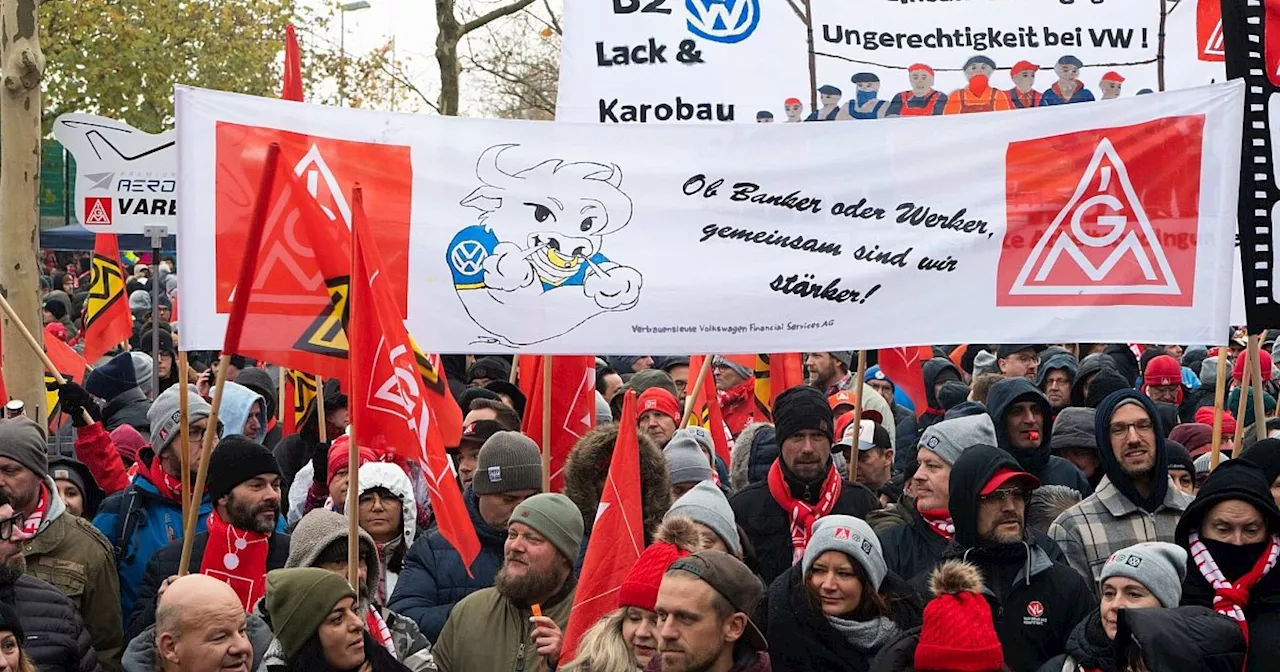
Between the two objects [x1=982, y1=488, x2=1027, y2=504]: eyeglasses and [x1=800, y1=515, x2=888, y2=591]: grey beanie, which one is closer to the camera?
[x1=800, y1=515, x2=888, y2=591]: grey beanie

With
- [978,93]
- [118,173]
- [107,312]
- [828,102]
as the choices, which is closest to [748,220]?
[828,102]

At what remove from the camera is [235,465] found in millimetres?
6578

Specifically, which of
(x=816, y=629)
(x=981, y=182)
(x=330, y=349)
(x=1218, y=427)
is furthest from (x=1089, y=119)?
(x=330, y=349)

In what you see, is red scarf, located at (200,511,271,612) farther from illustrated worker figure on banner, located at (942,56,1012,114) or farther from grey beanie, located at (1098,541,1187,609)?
illustrated worker figure on banner, located at (942,56,1012,114)

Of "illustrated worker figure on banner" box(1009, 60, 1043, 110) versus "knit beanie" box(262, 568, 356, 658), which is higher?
"illustrated worker figure on banner" box(1009, 60, 1043, 110)

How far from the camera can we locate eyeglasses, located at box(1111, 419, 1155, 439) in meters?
6.94

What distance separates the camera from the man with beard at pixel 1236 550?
546cm

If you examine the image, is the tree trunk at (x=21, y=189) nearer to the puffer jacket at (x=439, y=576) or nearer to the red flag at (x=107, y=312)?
the red flag at (x=107, y=312)

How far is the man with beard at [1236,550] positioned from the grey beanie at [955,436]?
1111mm

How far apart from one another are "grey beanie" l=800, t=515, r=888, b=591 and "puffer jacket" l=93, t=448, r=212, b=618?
2692 millimetres

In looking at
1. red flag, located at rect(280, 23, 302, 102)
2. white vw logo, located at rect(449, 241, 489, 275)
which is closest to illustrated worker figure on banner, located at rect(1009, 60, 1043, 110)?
white vw logo, located at rect(449, 241, 489, 275)

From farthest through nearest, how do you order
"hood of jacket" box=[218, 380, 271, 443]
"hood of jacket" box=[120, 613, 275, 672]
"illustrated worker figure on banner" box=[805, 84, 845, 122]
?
"hood of jacket" box=[218, 380, 271, 443], "illustrated worker figure on banner" box=[805, 84, 845, 122], "hood of jacket" box=[120, 613, 275, 672]

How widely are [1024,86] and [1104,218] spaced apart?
1.01 metres

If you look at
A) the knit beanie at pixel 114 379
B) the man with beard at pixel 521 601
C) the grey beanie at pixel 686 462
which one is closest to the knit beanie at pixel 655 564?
the man with beard at pixel 521 601
